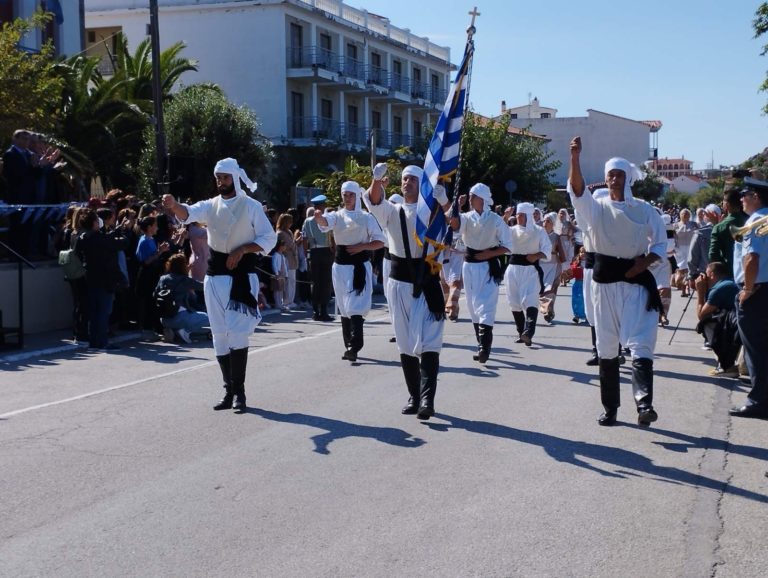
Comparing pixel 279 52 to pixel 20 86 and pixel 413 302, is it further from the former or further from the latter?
pixel 413 302

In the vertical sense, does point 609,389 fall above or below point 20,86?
below

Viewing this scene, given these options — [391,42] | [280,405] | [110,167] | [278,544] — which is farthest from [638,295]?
[391,42]

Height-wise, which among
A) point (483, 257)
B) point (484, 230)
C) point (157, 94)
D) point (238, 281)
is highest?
point (157, 94)

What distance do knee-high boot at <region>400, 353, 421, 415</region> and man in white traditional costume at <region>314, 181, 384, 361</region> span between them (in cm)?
334

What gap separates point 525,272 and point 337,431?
20.3ft

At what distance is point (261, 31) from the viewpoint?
4559 cm

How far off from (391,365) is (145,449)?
4.72 meters

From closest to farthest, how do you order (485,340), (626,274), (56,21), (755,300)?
(626,274)
(755,300)
(485,340)
(56,21)

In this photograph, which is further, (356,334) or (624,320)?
(356,334)

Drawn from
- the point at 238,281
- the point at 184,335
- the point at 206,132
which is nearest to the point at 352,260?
the point at 184,335

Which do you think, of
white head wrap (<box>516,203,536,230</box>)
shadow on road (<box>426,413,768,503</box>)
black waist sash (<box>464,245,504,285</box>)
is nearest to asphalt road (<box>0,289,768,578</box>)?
shadow on road (<box>426,413,768,503</box>)

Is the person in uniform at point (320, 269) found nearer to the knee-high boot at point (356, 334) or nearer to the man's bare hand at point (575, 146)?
the knee-high boot at point (356, 334)

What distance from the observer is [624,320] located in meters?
8.25

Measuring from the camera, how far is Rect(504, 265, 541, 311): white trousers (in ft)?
45.1
